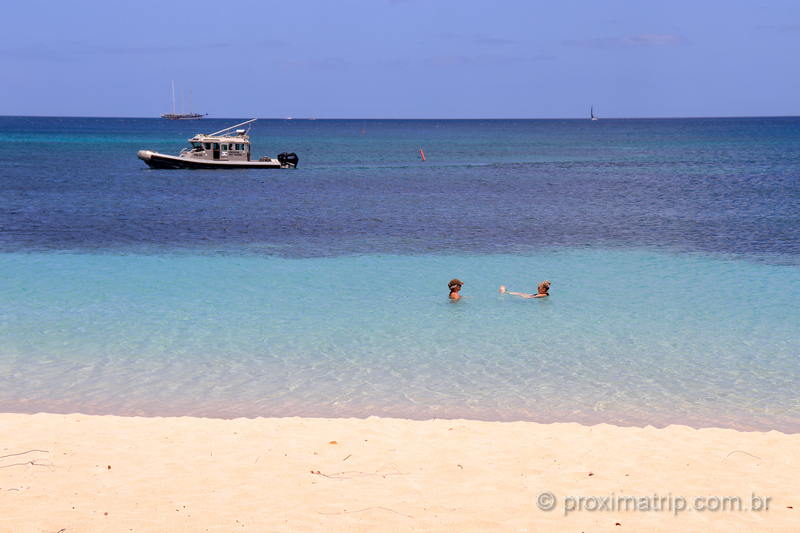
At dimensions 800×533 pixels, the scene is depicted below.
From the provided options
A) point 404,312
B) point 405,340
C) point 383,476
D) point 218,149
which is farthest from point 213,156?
point 383,476

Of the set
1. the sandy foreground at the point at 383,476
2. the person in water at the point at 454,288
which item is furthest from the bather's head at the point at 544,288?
the sandy foreground at the point at 383,476

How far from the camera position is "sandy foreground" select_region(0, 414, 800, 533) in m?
6.66

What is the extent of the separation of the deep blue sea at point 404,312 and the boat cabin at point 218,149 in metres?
18.7

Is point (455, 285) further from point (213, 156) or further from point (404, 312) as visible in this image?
point (213, 156)

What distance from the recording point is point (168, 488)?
731cm

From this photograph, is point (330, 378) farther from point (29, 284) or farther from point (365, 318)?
point (29, 284)

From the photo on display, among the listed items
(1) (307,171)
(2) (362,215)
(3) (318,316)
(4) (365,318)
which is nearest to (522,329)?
(4) (365,318)

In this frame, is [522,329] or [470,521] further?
[522,329]

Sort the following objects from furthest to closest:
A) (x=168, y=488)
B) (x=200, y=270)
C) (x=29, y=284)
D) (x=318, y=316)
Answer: (x=200, y=270) < (x=29, y=284) < (x=318, y=316) < (x=168, y=488)

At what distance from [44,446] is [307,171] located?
173ft

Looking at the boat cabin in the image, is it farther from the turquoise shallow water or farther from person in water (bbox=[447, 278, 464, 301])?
person in water (bbox=[447, 278, 464, 301])

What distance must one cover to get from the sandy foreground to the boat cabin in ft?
153

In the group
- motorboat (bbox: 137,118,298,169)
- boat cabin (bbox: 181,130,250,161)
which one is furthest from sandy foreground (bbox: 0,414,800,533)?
boat cabin (bbox: 181,130,250,161)

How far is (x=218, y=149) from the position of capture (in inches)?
2159
